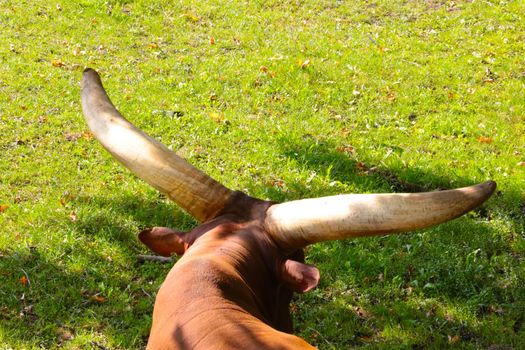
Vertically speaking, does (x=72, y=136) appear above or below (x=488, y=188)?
below

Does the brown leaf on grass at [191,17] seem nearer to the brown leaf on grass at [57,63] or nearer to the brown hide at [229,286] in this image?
the brown leaf on grass at [57,63]

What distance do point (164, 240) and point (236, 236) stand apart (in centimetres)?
40

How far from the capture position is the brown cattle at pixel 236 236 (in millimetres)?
2736

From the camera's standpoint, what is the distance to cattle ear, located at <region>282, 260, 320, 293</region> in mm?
3066

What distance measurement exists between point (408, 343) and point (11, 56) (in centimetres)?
646

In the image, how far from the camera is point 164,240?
11.4ft

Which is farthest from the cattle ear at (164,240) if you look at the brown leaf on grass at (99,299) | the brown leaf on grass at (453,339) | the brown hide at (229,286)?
the brown leaf on grass at (453,339)

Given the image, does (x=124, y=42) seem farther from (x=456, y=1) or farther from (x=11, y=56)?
(x=456, y=1)

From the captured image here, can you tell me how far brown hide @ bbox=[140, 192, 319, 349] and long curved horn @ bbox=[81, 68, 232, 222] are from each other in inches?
3.2

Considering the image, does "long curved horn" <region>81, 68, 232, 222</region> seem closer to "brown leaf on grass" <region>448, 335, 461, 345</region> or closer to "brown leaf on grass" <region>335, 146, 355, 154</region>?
"brown leaf on grass" <region>448, 335, 461, 345</region>

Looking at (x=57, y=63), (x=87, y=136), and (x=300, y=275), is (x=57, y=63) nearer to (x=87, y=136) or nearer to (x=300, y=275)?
(x=87, y=136)

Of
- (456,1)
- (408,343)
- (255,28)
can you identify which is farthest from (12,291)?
(456,1)

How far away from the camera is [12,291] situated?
19.0ft

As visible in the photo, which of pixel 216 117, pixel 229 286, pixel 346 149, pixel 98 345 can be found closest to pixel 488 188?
pixel 229 286
